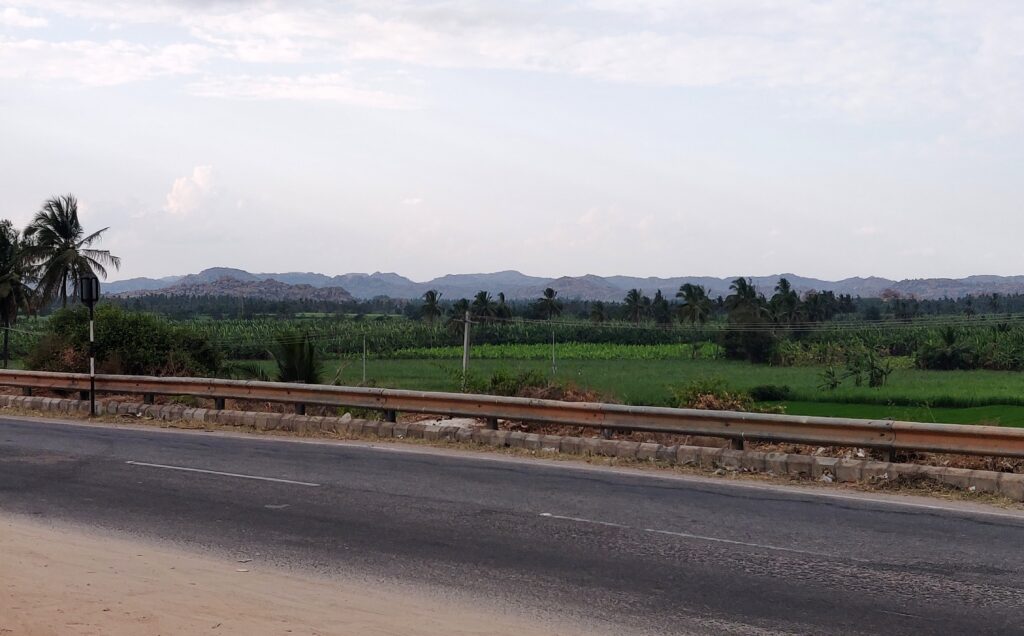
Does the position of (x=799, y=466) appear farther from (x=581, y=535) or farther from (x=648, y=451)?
(x=581, y=535)

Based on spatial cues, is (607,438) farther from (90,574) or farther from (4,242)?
(4,242)

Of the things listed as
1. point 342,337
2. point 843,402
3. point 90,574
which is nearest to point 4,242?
point 342,337

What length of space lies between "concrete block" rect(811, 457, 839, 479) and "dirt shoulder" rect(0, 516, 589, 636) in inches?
269

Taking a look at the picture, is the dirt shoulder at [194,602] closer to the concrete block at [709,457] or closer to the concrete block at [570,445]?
the concrete block at [709,457]

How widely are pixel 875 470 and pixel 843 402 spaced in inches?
1834

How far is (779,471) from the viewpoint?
12914 millimetres

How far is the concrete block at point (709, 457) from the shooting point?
13.4m

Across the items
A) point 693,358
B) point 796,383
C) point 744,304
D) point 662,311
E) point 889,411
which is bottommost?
point 796,383

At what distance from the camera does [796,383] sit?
66625 mm

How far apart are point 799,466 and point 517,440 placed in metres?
4.37

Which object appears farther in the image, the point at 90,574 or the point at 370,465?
the point at 370,465

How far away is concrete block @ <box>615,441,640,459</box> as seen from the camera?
14.2 m

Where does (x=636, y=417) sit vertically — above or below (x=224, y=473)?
above

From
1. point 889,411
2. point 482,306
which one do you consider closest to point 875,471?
point 889,411
